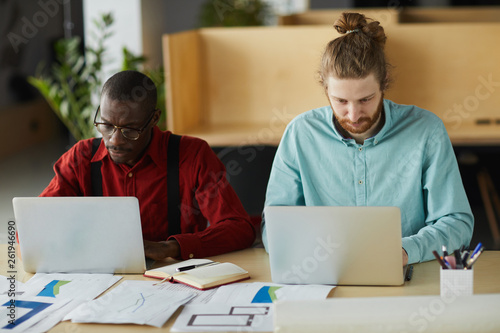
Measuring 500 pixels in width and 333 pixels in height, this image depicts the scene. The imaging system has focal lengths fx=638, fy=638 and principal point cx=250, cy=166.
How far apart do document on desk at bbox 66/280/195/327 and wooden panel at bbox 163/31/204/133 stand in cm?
184

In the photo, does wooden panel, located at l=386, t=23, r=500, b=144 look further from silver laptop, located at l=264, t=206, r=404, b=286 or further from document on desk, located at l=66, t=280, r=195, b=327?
document on desk, located at l=66, t=280, r=195, b=327

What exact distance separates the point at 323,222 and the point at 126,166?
76 centimetres

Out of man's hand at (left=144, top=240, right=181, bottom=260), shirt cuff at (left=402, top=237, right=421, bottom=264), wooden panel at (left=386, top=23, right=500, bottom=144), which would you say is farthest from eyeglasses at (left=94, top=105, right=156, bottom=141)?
wooden panel at (left=386, top=23, right=500, bottom=144)

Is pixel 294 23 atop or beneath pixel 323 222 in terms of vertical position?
atop

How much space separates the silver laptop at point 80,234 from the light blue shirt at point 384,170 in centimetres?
40

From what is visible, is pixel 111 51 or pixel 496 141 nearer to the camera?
pixel 496 141

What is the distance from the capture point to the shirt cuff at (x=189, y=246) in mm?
1666

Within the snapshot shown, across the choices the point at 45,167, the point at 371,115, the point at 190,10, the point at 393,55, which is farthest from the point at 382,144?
the point at 190,10

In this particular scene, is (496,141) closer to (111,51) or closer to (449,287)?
(449,287)

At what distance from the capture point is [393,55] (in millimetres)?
3363

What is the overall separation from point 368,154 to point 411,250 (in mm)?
353

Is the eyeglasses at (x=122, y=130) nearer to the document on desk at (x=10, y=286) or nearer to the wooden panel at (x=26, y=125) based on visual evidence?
the document on desk at (x=10, y=286)

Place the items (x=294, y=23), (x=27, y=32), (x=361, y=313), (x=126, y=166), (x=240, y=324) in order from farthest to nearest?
(x=27, y=32) < (x=294, y=23) < (x=126, y=166) < (x=240, y=324) < (x=361, y=313)

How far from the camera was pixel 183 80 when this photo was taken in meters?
3.32
